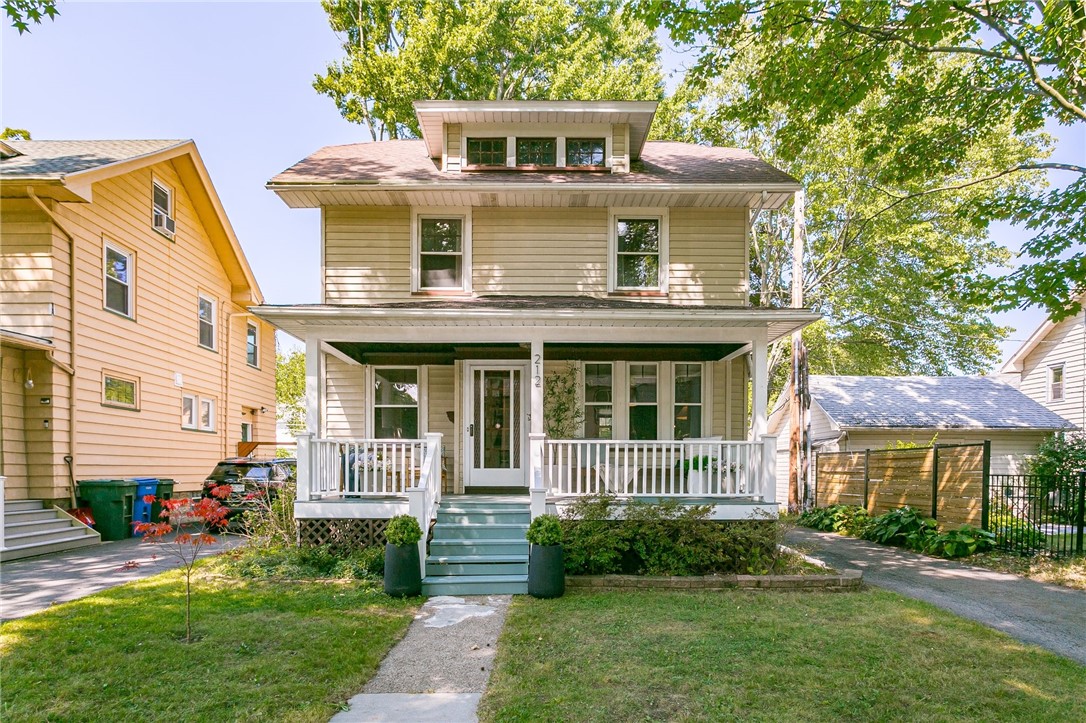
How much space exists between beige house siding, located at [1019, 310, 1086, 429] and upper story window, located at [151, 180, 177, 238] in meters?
23.6

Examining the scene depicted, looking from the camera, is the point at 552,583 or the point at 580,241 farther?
the point at 580,241

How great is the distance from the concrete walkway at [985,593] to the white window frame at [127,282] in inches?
528

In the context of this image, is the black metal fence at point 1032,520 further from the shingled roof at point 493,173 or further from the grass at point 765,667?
the shingled roof at point 493,173

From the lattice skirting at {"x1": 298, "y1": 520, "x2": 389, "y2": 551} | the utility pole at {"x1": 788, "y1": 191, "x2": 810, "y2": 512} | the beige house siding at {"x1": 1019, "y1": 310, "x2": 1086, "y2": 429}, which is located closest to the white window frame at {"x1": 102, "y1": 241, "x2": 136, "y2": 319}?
the lattice skirting at {"x1": 298, "y1": 520, "x2": 389, "y2": 551}

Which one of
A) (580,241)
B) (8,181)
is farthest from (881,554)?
(8,181)

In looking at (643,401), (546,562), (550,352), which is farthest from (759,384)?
(546,562)

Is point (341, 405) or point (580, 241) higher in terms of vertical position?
point (580, 241)

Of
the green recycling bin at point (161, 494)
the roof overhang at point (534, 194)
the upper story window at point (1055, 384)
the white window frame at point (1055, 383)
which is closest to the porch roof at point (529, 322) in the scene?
the roof overhang at point (534, 194)

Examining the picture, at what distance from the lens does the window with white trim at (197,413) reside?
47.8ft

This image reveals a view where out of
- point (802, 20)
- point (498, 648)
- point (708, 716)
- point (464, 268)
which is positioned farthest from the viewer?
point (464, 268)

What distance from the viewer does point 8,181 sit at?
9469 mm

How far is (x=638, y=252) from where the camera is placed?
34.4 ft

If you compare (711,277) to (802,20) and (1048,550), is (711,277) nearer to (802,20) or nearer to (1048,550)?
(802,20)

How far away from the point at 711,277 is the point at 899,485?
18.5 ft
